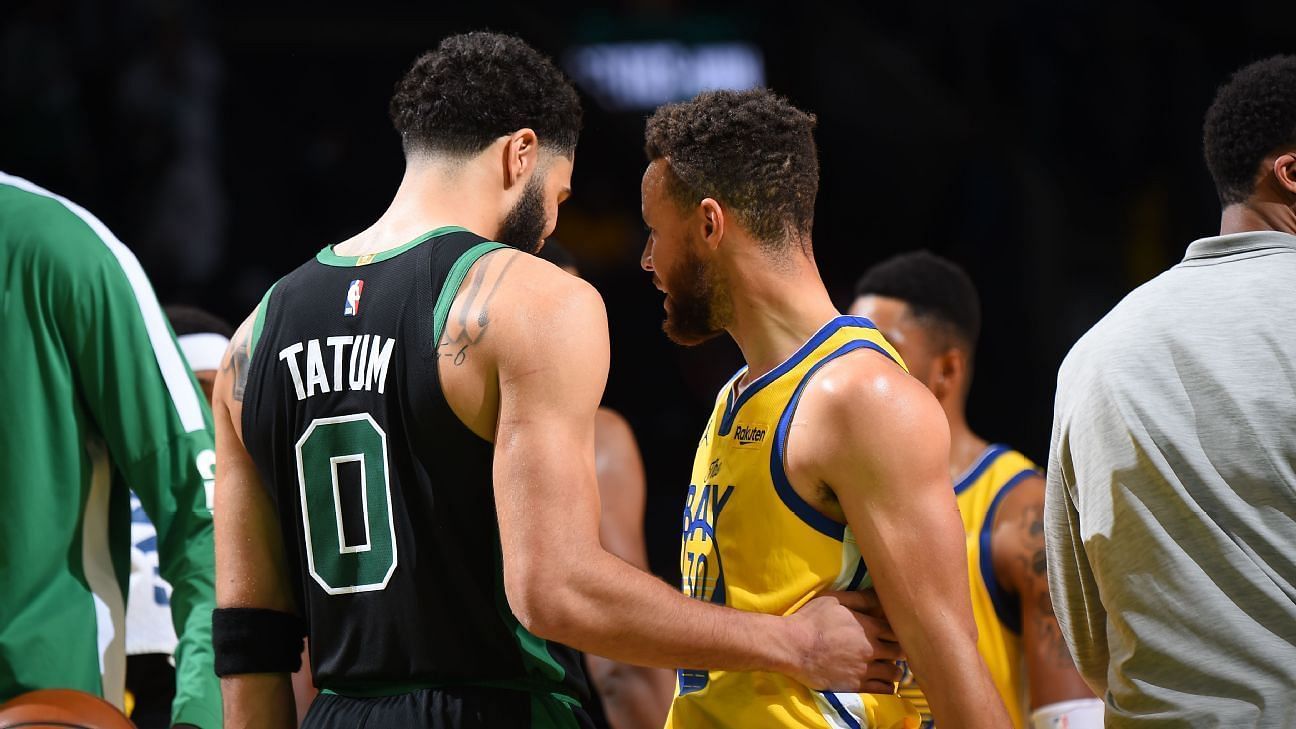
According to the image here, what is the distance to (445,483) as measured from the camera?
2260 millimetres

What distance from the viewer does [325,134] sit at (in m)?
9.58

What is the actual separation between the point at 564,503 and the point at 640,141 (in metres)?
8.31

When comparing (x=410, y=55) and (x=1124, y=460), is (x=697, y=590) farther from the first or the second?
(x=410, y=55)

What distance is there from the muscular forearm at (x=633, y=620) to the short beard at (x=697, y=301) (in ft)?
2.07

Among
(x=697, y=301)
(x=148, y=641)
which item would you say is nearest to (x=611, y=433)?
(x=148, y=641)

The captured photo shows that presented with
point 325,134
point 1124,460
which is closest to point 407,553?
point 1124,460

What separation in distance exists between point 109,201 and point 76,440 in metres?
6.12

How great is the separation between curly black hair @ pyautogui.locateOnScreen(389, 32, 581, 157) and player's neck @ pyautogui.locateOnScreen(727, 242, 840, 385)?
0.45 m

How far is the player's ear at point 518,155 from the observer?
2520 mm

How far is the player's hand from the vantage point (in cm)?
230

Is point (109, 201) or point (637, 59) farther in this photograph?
point (637, 59)

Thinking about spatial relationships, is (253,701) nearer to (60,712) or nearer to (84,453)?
(60,712)

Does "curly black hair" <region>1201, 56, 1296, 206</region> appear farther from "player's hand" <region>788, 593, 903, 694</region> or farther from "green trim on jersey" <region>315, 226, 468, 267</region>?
"green trim on jersey" <region>315, 226, 468, 267</region>

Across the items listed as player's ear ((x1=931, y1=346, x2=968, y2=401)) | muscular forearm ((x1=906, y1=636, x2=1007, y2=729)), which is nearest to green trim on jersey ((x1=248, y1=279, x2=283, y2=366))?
muscular forearm ((x1=906, y1=636, x2=1007, y2=729))
